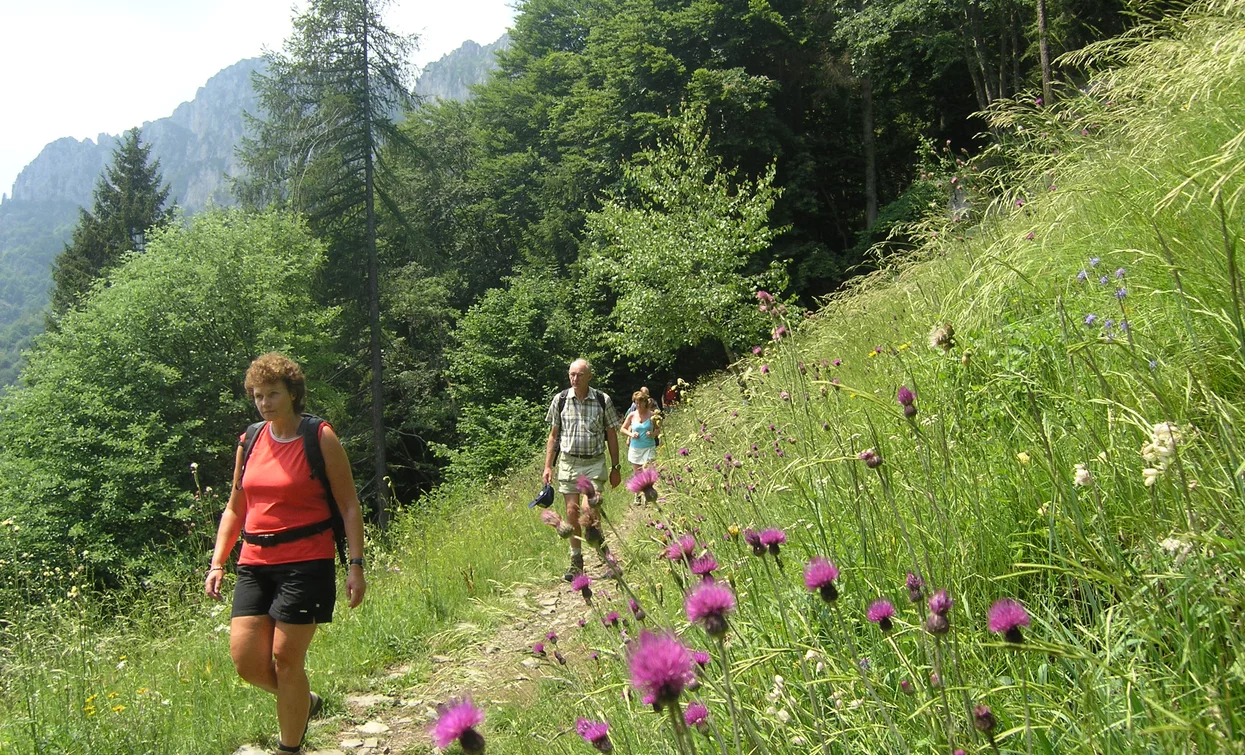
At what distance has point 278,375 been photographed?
3684 mm

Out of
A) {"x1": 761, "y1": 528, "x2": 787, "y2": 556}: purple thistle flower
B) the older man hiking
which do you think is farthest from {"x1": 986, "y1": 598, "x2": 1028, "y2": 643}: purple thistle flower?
the older man hiking

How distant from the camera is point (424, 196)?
30469mm

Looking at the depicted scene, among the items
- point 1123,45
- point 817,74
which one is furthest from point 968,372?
point 817,74

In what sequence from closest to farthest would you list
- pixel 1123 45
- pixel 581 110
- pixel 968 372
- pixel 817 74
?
pixel 968 372 < pixel 1123 45 < pixel 817 74 < pixel 581 110

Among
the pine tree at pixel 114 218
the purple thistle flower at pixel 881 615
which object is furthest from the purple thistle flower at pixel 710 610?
the pine tree at pixel 114 218

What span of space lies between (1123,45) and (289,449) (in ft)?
25.2

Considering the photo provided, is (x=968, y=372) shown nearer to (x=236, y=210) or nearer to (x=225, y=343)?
(x=225, y=343)

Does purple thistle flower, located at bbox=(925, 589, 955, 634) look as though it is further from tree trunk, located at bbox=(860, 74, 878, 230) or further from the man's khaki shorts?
tree trunk, located at bbox=(860, 74, 878, 230)

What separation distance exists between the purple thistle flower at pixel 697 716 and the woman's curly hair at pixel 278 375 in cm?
283

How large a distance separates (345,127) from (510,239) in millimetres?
10937

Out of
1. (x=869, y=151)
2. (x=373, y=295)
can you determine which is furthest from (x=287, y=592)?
(x=869, y=151)

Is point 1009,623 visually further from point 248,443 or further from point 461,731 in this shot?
point 248,443

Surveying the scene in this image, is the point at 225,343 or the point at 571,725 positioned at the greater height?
the point at 225,343

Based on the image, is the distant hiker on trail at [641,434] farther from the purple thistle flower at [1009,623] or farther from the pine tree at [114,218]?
the pine tree at [114,218]
